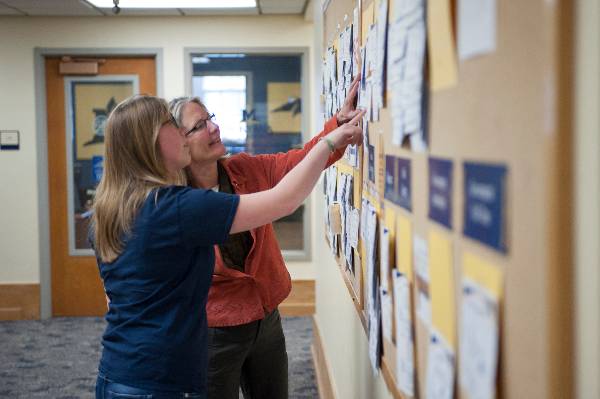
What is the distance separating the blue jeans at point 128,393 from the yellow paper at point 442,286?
849mm

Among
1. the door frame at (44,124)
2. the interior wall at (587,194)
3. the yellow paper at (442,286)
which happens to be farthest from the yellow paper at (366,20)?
the door frame at (44,124)

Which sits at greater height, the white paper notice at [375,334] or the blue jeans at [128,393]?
the white paper notice at [375,334]

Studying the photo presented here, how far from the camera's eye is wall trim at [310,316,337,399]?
118 inches

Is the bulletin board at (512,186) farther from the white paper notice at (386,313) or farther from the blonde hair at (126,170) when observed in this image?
the blonde hair at (126,170)

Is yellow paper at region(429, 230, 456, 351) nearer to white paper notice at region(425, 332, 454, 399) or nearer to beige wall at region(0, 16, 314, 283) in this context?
white paper notice at region(425, 332, 454, 399)

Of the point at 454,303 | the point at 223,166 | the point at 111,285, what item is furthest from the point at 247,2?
the point at 454,303

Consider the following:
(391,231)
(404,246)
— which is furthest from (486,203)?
(391,231)

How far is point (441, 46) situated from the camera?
83 centimetres

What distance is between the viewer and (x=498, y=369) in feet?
2.33

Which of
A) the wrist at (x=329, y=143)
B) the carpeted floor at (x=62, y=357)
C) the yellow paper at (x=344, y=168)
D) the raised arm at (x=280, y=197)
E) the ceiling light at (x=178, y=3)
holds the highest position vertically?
the ceiling light at (x=178, y=3)

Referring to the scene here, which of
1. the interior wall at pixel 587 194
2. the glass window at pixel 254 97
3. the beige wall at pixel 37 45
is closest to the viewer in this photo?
the interior wall at pixel 587 194

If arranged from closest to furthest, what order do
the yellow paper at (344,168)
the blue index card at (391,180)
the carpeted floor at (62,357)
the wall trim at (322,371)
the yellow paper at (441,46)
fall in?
the yellow paper at (441,46) → the blue index card at (391,180) → the yellow paper at (344,168) → the wall trim at (322,371) → the carpeted floor at (62,357)

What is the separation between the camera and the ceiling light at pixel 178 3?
4.59m

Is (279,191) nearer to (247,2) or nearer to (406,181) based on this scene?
(406,181)
